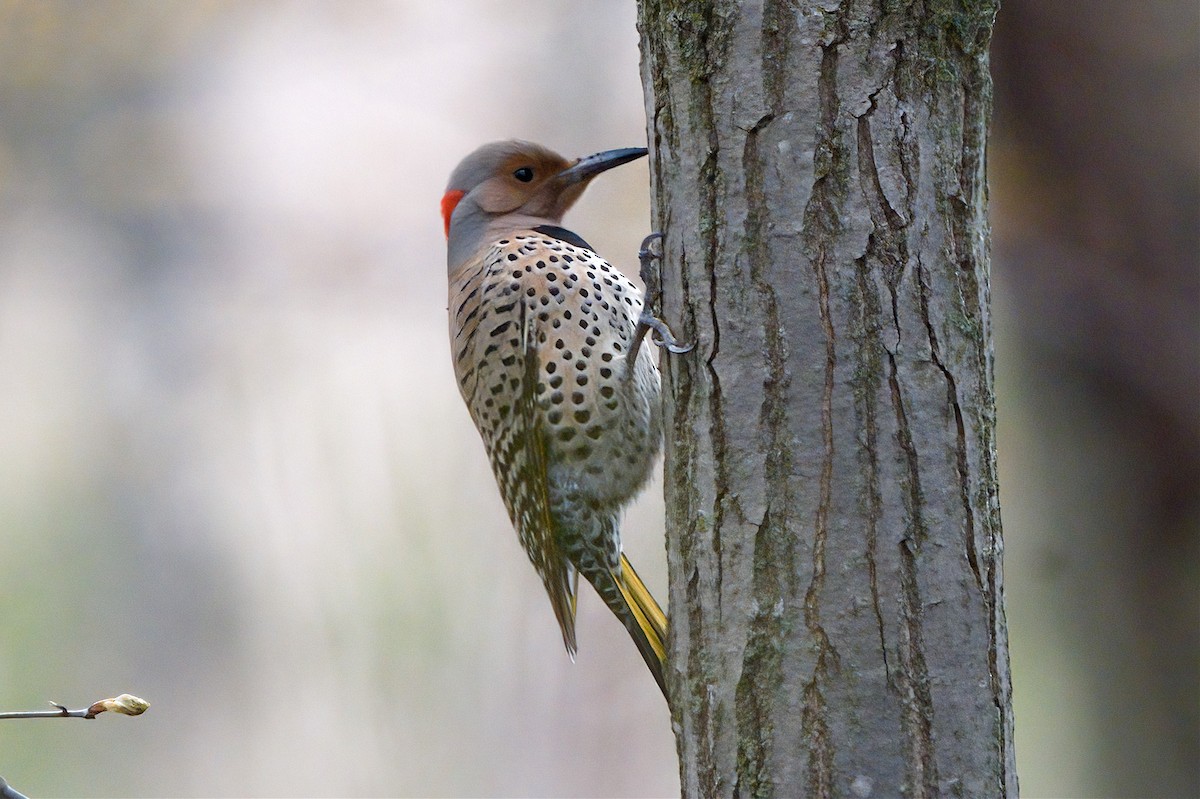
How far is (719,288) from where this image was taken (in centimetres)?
155

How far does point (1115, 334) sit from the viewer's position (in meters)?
3.49

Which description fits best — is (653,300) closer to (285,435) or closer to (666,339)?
(666,339)

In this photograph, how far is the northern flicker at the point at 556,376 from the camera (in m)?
2.47

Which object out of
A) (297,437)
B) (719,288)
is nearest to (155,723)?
(297,437)

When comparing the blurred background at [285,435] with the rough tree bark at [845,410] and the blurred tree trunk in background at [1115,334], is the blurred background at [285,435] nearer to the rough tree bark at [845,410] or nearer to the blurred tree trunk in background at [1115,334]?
the blurred tree trunk in background at [1115,334]

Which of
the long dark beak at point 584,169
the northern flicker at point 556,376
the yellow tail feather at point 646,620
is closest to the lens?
the yellow tail feather at point 646,620

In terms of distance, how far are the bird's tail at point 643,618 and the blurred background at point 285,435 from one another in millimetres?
1565

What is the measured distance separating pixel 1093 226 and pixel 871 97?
2.30 meters

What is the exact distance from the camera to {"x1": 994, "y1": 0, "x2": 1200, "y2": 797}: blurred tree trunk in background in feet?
10.9

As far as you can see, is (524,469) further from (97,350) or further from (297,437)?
(97,350)

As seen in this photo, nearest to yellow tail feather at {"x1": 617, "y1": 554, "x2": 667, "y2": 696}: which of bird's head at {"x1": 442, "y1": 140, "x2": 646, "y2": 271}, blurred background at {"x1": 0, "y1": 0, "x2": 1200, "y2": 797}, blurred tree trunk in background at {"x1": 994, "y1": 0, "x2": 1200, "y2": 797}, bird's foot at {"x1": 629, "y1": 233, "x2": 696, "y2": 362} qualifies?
bird's foot at {"x1": 629, "y1": 233, "x2": 696, "y2": 362}

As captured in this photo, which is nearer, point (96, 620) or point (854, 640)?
point (854, 640)

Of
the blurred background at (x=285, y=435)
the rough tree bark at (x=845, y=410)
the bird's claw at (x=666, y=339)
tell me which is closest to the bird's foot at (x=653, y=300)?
the bird's claw at (x=666, y=339)

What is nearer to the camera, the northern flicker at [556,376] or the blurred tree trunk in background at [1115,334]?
the northern flicker at [556,376]
